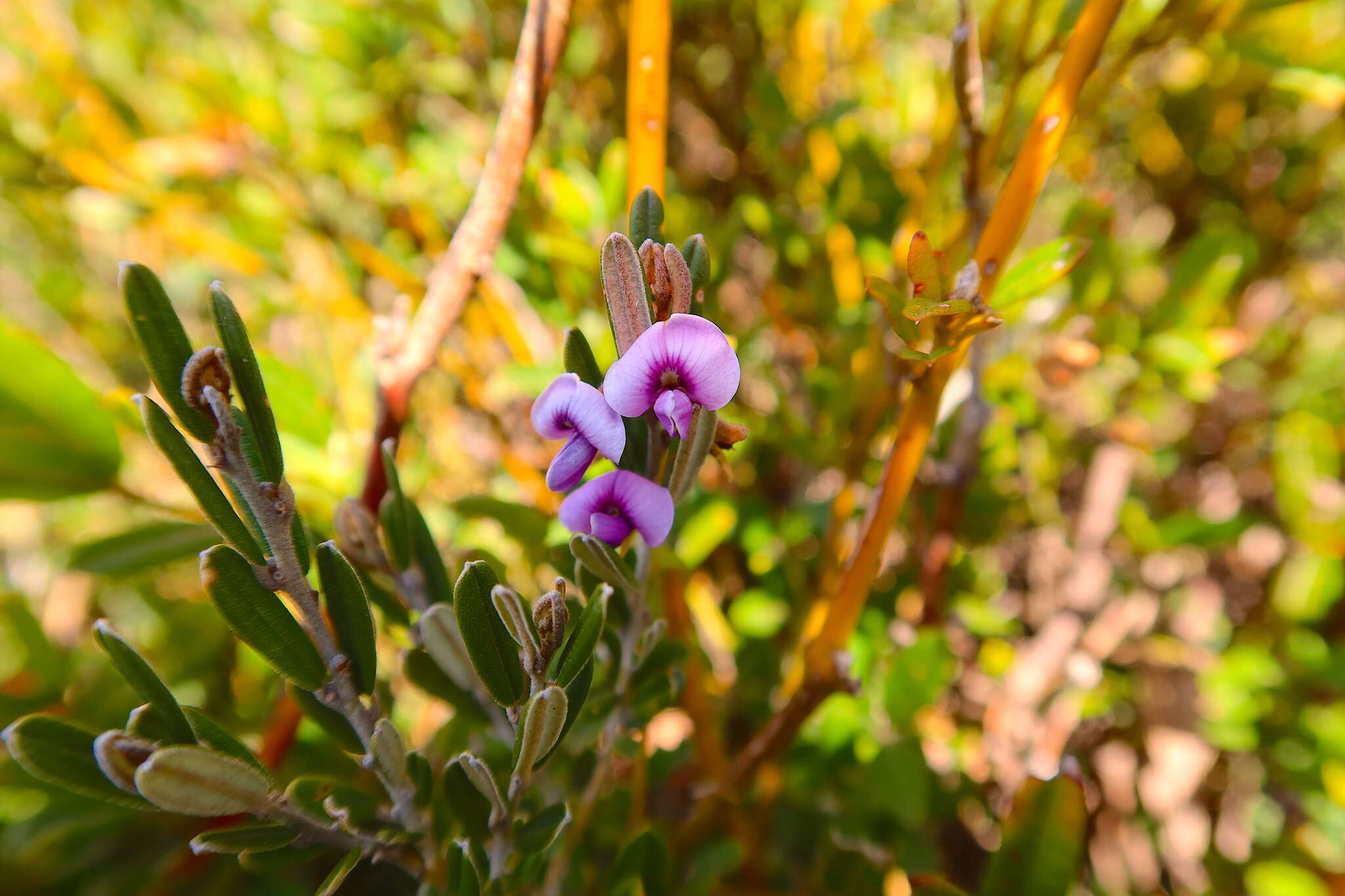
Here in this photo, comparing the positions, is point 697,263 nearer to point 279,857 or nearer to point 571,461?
point 571,461

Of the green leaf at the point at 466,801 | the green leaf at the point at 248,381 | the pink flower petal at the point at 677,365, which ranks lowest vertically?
the green leaf at the point at 466,801

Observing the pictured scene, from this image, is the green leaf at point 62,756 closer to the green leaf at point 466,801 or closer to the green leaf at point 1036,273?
the green leaf at point 466,801

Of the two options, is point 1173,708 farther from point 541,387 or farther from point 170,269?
point 170,269

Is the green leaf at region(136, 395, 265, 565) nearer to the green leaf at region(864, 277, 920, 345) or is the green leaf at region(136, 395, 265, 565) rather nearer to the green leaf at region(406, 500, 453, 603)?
the green leaf at region(406, 500, 453, 603)

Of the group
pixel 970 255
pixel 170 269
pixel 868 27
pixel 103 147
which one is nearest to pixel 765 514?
pixel 970 255

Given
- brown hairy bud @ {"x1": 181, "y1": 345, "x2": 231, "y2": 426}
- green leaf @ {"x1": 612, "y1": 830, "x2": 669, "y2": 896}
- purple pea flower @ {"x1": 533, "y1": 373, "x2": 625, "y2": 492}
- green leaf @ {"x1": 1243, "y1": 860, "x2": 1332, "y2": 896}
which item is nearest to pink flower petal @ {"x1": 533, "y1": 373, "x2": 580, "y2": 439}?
purple pea flower @ {"x1": 533, "y1": 373, "x2": 625, "y2": 492}

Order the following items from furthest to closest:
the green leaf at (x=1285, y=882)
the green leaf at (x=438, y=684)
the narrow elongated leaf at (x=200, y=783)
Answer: the green leaf at (x=1285, y=882)
the green leaf at (x=438, y=684)
the narrow elongated leaf at (x=200, y=783)

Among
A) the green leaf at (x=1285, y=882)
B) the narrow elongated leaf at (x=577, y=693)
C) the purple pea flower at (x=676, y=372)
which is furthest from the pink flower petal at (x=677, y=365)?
the green leaf at (x=1285, y=882)
